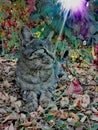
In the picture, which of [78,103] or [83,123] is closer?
[83,123]

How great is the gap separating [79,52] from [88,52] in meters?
0.23

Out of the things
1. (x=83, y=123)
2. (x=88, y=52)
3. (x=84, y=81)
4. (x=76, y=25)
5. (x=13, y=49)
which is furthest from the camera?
(x=13, y=49)

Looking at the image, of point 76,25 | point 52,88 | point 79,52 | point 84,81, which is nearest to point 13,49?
point 79,52

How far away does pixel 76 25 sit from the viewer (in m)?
6.34

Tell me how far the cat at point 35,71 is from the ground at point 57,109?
10cm

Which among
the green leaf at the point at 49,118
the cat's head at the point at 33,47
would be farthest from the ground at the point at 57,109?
the cat's head at the point at 33,47

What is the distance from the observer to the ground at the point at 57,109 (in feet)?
14.0

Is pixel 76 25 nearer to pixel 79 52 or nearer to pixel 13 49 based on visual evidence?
pixel 79 52

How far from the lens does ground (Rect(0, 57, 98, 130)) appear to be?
14.0 ft

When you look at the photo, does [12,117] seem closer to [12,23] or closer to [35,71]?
[35,71]

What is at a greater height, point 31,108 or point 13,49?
point 13,49

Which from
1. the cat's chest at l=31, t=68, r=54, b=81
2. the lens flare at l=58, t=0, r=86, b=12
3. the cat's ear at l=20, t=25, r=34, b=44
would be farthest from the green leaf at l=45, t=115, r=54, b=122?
the lens flare at l=58, t=0, r=86, b=12

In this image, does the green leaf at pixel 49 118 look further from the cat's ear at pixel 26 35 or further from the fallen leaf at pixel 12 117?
the cat's ear at pixel 26 35

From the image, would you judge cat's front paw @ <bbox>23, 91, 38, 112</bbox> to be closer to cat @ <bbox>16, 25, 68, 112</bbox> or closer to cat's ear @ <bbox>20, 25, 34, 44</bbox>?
cat @ <bbox>16, 25, 68, 112</bbox>
